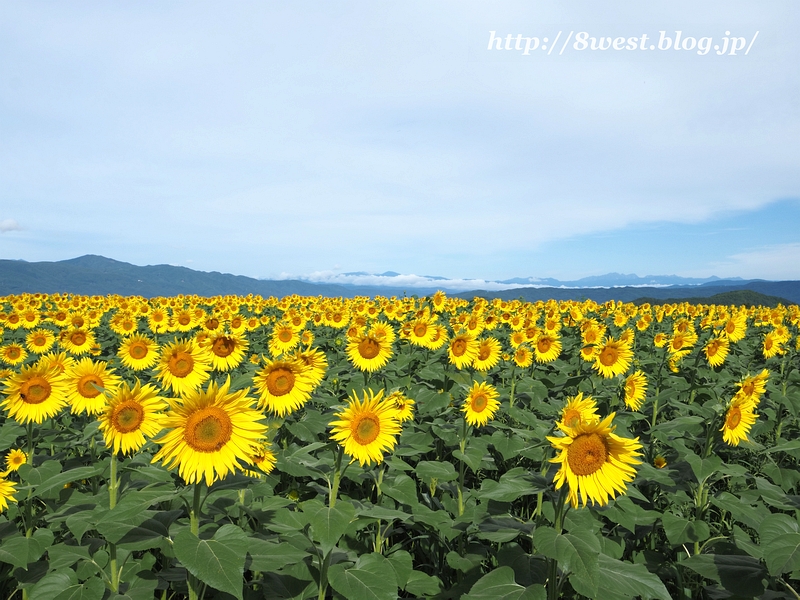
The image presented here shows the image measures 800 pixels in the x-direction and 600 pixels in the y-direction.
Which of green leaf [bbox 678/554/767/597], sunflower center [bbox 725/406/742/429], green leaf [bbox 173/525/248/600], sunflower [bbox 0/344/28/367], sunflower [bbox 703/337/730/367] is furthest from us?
sunflower [bbox 0/344/28/367]

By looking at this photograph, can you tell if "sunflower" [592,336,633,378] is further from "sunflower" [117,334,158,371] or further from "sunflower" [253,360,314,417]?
"sunflower" [117,334,158,371]

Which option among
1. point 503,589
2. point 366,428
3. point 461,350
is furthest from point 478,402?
point 503,589

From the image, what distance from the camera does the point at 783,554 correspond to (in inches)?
106

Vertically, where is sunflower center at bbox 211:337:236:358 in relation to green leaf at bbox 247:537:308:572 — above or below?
above

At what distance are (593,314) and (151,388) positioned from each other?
55.0ft

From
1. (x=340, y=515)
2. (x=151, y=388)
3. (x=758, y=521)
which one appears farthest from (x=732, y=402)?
(x=151, y=388)

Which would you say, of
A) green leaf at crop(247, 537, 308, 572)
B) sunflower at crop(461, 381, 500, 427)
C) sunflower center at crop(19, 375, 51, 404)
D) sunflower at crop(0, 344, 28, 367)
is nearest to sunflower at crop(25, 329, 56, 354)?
sunflower at crop(0, 344, 28, 367)

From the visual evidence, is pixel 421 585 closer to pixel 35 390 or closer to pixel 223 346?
pixel 223 346

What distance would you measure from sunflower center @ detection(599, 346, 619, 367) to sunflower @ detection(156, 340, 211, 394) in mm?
5726

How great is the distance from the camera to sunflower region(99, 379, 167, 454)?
10.4 feet

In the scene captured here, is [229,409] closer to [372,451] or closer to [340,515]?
[340,515]

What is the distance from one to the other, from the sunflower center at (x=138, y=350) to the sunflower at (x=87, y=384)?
2183 millimetres

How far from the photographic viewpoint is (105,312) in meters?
19.2

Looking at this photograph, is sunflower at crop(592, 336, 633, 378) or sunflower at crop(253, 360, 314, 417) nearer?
sunflower at crop(253, 360, 314, 417)
